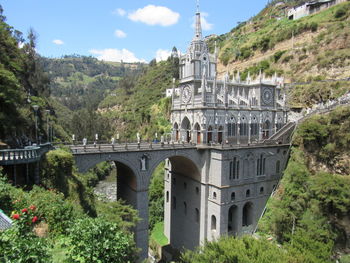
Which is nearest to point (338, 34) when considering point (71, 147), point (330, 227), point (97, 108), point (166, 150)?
point (330, 227)

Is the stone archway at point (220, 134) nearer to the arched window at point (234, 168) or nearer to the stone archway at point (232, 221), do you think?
the arched window at point (234, 168)

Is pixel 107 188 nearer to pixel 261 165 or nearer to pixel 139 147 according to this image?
pixel 139 147

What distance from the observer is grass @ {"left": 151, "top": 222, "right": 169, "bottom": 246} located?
43619 mm

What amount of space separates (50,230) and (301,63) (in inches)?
2563

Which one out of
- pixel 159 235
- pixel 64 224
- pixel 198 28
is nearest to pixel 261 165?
pixel 198 28

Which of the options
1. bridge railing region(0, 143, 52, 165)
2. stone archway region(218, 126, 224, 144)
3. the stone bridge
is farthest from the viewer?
stone archway region(218, 126, 224, 144)

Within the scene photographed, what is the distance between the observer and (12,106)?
93.0ft

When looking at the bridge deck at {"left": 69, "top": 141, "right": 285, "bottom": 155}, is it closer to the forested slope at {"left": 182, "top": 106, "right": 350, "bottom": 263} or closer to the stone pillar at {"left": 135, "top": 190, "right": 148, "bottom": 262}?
the stone pillar at {"left": 135, "top": 190, "right": 148, "bottom": 262}

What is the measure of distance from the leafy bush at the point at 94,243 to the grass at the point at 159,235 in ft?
117

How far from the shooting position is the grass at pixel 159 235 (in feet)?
143

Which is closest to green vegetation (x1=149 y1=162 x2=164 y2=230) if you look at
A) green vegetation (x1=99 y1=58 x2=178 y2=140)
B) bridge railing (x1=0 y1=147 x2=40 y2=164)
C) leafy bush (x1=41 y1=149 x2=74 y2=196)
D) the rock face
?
the rock face

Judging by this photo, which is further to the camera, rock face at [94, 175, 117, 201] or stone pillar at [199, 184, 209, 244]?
rock face at [94, 175, 117, 201]

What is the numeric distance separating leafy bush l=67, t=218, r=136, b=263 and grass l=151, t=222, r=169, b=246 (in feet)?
117

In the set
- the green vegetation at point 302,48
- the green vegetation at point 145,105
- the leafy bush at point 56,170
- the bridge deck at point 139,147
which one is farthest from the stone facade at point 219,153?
the green vegetation at point 145,105
